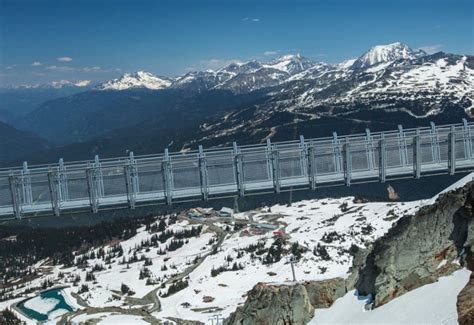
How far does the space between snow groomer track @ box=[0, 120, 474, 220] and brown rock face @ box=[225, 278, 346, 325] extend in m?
7.09

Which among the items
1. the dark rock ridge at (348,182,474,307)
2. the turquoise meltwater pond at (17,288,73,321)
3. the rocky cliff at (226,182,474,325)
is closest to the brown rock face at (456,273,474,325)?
the rocky cliff at (226,182,474,325)

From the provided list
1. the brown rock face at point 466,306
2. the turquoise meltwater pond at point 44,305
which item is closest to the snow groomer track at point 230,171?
the brown rock face at point 466,306

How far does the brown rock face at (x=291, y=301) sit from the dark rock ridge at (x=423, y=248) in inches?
86.9

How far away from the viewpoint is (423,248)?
24.8 meters

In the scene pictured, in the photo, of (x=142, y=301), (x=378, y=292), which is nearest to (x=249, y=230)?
(x=142, y=301)

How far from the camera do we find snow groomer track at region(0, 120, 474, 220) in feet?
105

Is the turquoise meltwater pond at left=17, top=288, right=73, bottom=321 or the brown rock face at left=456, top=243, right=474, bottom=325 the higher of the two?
the brown rock face at left=456, top=243, right=474, bottom=325

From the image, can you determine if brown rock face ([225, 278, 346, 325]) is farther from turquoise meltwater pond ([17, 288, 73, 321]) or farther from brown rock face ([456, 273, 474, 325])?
turquoise meltwater pond ([17, 288, 73, 321])

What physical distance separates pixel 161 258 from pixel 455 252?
4712 inches

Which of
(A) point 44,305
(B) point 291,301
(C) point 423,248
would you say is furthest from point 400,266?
(A) point 44,305

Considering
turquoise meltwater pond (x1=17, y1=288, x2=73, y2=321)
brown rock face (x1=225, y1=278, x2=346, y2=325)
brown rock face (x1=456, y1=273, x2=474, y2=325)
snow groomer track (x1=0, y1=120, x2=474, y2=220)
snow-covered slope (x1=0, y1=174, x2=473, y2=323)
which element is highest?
snow groomer track (x1=0, y1=120, x2=474, y2=220)

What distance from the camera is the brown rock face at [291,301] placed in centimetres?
2785

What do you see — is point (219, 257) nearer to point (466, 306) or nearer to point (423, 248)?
A: point (423, 248)

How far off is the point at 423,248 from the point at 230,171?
1372cm
